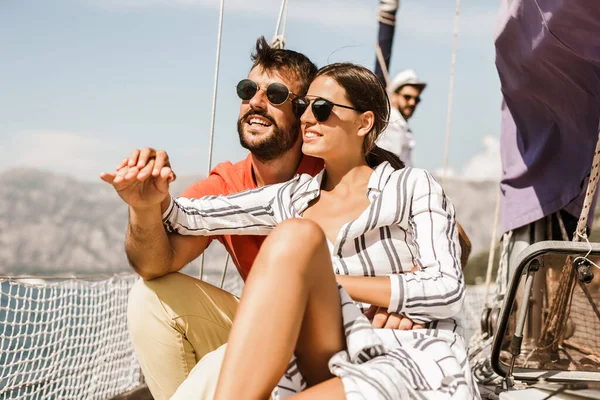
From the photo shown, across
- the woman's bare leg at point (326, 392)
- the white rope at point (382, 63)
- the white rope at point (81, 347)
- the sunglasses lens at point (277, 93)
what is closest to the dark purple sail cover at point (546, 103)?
the sunglasses lens at point (277, 93)

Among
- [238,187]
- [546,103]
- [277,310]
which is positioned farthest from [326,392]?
[546,103]

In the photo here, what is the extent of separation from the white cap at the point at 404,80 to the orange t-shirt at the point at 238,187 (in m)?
3.27

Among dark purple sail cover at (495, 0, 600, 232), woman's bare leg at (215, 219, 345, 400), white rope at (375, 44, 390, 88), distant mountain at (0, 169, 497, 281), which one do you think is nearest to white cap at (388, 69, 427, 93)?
white rope at (375, 44, 390, 88)

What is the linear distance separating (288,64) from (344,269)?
96cm

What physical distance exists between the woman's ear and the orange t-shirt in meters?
0.32

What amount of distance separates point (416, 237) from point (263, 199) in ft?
1.81

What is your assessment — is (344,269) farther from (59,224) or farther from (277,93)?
(59,224)

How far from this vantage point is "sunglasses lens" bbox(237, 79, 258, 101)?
2662mm

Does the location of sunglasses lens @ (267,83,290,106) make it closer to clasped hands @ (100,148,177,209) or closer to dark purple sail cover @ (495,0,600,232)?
clasped hands @ (100,148,177,209)

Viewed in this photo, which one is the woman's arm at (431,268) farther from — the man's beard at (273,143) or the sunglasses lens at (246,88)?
the sunglasses lens at (246,88)

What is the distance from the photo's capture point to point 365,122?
92.9 inches

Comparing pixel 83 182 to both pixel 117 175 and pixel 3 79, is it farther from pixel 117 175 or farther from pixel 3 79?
pixel 117 175

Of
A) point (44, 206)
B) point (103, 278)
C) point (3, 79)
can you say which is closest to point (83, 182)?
point (44, 206)

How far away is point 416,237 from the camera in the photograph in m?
2.03
